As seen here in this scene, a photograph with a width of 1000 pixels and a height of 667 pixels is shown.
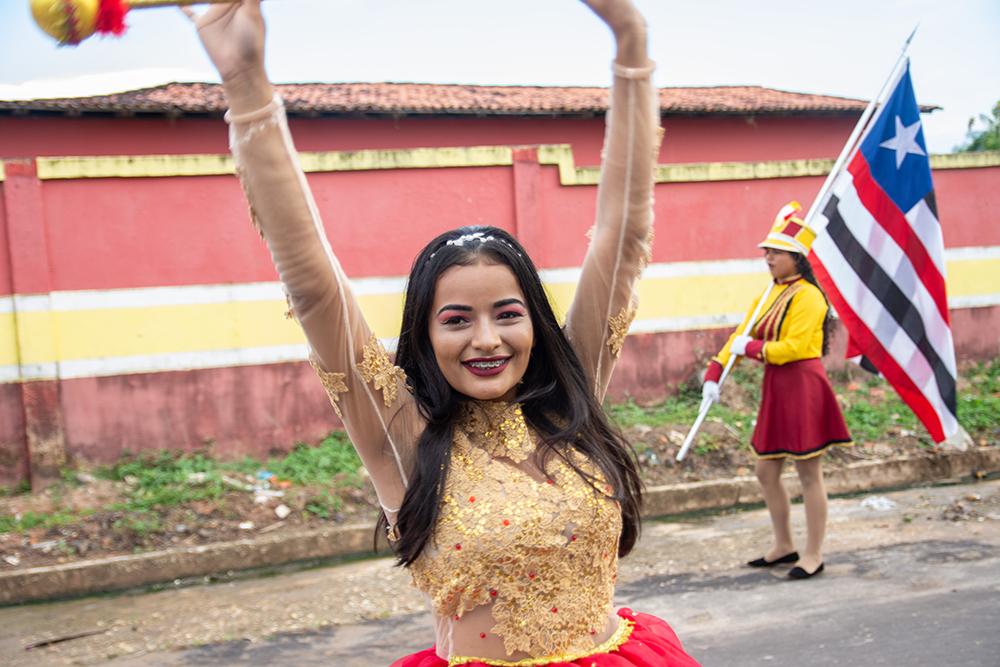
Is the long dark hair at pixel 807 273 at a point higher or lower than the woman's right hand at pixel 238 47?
lower

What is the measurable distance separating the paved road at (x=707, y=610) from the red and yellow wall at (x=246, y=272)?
8.02ft

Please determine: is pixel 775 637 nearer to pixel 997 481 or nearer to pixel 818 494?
pixel 818 494

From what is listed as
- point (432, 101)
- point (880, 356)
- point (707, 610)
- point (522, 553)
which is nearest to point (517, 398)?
point (522, 553)

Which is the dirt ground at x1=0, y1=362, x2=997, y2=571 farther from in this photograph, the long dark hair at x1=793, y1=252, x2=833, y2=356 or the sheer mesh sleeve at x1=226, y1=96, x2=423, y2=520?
the sheer mesh sleeve at x1=226, y1=96, x2=423, y2=520

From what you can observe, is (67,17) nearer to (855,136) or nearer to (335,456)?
(855,136)

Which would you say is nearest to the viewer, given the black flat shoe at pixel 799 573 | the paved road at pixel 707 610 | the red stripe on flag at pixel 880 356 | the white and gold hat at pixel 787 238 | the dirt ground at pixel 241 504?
the paved road at pixel 707 610

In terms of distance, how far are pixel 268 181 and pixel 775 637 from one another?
3.84m

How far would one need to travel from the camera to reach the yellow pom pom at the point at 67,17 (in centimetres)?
136

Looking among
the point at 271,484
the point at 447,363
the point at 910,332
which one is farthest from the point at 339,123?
the point at 447,363

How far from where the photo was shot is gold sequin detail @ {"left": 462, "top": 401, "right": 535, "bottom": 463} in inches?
77.0

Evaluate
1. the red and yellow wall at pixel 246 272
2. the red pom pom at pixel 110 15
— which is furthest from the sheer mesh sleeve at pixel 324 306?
the red and yellow wall at pixel 246 272

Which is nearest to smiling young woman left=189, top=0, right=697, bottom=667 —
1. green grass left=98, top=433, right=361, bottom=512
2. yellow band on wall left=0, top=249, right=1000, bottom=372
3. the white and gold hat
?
the white and gold hat

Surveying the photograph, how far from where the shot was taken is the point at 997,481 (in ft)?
26.2

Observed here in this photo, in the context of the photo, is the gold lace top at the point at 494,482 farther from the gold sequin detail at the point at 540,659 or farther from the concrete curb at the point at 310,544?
the concrete curb at the point at 310,544
